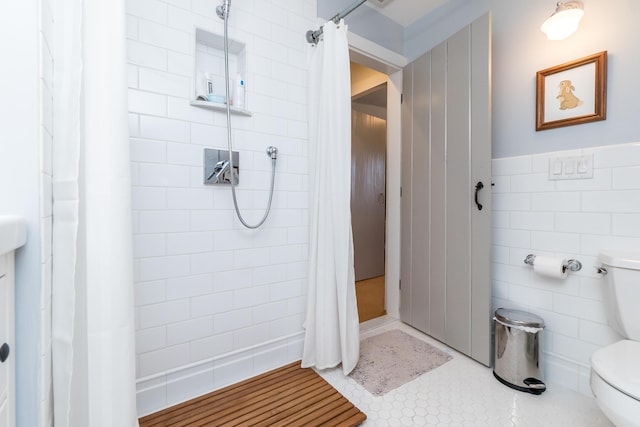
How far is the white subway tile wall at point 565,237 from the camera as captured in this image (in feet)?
4.37

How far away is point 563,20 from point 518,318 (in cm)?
155

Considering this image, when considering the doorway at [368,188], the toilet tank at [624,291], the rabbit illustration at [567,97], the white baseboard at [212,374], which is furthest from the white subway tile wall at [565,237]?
the doorway at [368,188]

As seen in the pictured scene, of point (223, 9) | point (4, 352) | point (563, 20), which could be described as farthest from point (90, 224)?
point (563, 20)

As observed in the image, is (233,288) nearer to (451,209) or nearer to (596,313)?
(451,209)

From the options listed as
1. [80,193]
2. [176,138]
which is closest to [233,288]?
[176,138]

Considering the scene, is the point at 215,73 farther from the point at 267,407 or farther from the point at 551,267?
the point at 551,267

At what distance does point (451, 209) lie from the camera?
6.08 feet

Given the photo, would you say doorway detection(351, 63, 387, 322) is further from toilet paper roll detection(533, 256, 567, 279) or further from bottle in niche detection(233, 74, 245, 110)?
bottle in niche detection(233, 74, 245, 110)

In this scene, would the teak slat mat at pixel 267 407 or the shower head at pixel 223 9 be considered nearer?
the teak slat mat at pixel 267 407

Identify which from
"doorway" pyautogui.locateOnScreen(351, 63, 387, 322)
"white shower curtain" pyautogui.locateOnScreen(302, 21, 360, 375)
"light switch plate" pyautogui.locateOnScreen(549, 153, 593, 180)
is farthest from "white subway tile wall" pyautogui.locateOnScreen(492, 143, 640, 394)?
"doorway" pyautogui.locateOnScreen(351, 63, 387, 322)

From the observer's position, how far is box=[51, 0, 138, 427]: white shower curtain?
0.66 meters

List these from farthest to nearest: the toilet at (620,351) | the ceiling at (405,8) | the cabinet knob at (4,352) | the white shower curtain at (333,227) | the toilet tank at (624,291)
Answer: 1. the ceiling at (405,8)
2. the white shower curtain at (333,227)
3. the toilet tank at (624,291)
4. the toilet at (620,351)
5. the cabinet knob at (4,352)

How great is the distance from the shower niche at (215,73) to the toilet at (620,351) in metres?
1.85

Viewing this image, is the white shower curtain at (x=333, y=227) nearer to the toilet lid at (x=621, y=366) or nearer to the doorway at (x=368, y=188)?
the toilet lid at (x=621, y=366)
